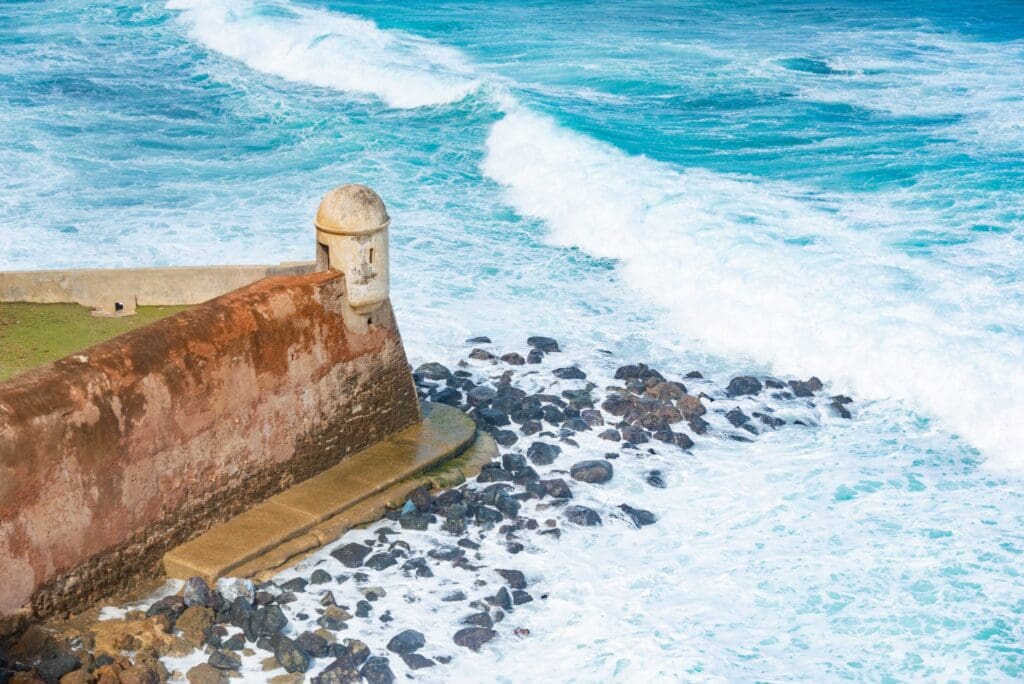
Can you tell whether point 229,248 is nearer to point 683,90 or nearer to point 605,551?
point 605,551

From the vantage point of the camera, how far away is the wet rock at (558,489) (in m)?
10.6

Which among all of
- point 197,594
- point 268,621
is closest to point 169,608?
point 197,594

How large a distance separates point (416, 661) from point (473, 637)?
483 millimetres

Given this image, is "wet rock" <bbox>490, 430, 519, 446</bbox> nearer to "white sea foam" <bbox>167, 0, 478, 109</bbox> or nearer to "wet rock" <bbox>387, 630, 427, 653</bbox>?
"wet rock" <bbox>387, 630, 427, 653</bbox>

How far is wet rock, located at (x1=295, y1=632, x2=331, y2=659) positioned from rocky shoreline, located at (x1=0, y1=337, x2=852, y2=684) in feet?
0.04

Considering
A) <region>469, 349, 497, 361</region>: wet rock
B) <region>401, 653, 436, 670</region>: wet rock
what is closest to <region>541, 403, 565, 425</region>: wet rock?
<region>469, 349, 497, 361</region>: wet rock

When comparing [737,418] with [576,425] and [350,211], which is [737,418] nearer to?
[576,425]

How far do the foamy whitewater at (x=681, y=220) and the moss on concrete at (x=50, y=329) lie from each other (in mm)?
3391

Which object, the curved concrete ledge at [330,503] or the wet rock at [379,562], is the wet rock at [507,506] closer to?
the curved concrete ledge at [330,503]

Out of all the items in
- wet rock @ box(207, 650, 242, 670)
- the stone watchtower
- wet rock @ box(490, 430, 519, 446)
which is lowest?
wet rock @ box(207, 650, 242, 670)

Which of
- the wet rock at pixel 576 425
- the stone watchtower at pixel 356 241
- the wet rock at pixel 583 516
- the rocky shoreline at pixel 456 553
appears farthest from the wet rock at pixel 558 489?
the stone watchtower at pixel 356 241

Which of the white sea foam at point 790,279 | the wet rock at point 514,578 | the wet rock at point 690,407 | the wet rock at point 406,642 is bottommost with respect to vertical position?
the wet rock at point 406,642

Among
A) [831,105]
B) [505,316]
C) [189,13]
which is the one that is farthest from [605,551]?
[189,13]

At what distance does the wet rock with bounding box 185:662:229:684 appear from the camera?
26.0 ft
